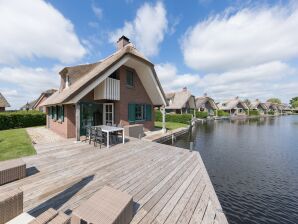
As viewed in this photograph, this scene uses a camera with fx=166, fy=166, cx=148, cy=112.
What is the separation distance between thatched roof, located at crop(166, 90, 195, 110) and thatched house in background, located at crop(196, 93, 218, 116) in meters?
8.01

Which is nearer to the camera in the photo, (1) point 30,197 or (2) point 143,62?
(1) point 30,197

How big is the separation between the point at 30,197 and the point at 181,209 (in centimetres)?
360

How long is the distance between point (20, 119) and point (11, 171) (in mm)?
16888

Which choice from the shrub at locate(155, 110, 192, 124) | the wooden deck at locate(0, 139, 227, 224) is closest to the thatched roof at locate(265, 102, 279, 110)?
the shrub at locate(155, 110, 192, 124)

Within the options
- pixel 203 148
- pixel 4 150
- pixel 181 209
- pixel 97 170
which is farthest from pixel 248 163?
pixel 4 150

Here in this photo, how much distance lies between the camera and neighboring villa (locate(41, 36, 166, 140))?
35.2 feet

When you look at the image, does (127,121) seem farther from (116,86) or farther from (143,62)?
(143,62)

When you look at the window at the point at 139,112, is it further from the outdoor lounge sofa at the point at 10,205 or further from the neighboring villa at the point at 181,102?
the neighboring villa at the point at 181,102

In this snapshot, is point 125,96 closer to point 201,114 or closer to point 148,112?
point 148,112

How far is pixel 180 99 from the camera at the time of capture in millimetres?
42844

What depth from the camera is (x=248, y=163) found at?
10.8m

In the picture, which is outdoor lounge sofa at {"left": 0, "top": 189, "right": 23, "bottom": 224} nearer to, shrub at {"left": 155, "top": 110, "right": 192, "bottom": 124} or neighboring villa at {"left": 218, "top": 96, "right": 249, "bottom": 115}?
shrub at {"left": 155, "top": 110, "right": 192, "bottom": 124}

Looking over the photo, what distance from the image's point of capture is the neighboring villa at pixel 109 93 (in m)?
10.7

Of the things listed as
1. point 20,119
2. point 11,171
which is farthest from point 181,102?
point 11,171
